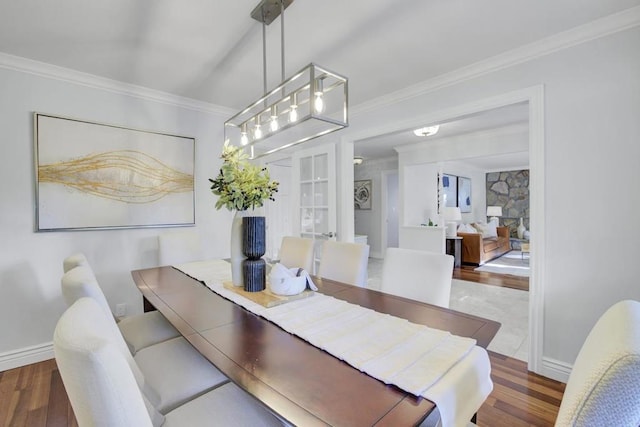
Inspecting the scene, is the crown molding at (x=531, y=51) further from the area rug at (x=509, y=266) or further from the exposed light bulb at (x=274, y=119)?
the area rug at (x=509, y=266)

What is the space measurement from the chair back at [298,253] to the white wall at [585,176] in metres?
1.71

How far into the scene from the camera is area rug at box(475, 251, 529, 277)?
546 centimetres

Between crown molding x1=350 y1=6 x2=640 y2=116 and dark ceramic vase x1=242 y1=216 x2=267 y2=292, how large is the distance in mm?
Result: 1988

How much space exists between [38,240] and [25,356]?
3.01 feet

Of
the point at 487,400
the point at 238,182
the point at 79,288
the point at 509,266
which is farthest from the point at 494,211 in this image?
the point at 79,288

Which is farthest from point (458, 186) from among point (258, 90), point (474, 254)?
point (258, 90)

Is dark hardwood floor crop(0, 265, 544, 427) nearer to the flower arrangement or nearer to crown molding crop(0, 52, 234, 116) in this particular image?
the flower arrangement

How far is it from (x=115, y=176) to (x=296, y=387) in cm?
273

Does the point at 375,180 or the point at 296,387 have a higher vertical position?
the point at 375,180

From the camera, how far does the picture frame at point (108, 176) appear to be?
7.76ft

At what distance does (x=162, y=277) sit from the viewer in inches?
80.8

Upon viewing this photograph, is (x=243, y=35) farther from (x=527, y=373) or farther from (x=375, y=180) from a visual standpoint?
(x=375, y=180)

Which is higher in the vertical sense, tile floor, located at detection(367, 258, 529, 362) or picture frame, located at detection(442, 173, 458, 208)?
picture frame, located at detection(442, 173, 458, 208)

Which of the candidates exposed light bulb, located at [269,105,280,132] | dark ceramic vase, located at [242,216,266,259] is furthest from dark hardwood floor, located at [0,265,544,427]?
exposed light bulb, located at [269,105,280,132]
